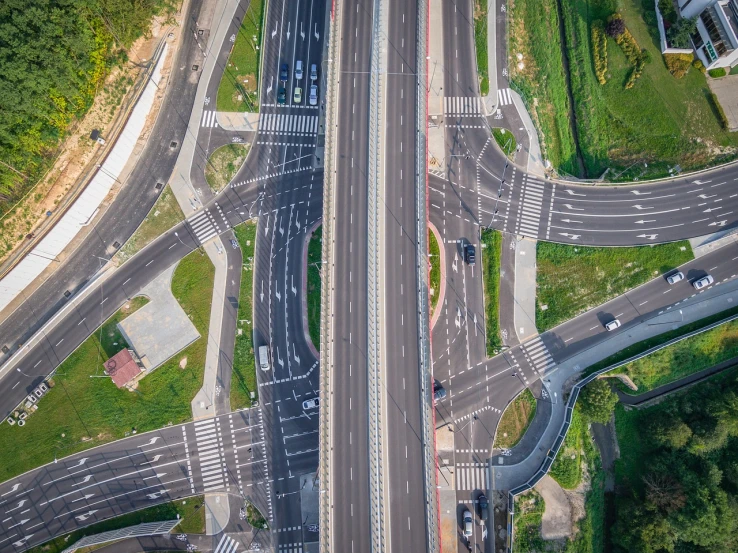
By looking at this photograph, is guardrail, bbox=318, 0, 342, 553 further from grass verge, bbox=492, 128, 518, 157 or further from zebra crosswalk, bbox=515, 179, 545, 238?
zebra crosswalk, bbox=515, 179, 545, 238

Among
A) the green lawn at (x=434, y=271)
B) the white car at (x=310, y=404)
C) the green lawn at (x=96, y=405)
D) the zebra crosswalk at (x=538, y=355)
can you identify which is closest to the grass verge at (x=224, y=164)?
the green lawn at (x=96, y=405)

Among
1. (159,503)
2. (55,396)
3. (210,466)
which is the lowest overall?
(159,503)

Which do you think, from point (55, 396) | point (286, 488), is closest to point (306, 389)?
point (286, 488)

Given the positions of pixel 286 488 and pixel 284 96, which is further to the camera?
pixel 284 96

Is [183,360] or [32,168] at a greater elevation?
[32,168]

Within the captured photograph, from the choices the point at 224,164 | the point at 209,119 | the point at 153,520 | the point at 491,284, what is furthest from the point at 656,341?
the point at 153,520

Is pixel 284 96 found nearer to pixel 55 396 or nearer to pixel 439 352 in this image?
pixel 439 352

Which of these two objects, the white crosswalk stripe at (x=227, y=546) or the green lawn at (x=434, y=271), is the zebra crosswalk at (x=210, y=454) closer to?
the white crosswalk stripe at (x=227, y=546)
